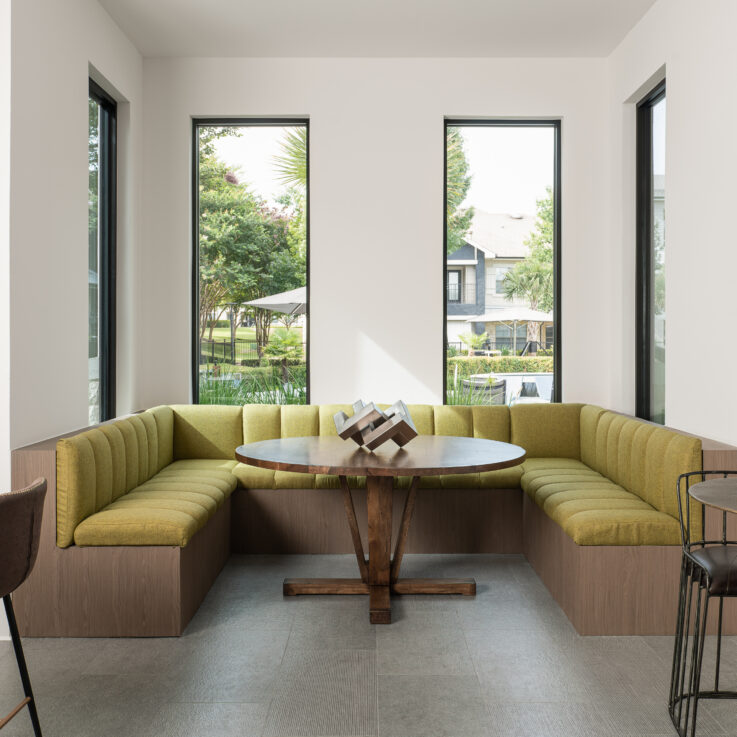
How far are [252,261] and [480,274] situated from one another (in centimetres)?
165

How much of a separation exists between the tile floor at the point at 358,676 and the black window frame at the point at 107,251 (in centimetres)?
180

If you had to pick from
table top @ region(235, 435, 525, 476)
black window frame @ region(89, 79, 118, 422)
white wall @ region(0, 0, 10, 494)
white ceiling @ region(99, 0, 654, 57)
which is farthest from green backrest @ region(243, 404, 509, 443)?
white ceiling @ region(99, 0, 654, 57)

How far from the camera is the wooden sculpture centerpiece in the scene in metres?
3.50

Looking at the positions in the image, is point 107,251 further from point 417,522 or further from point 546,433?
point 546,433

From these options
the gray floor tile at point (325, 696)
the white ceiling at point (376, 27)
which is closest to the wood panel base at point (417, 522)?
the gray floor tile at point (325, 696)

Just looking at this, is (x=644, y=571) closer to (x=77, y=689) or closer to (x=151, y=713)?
(x=151, y=713)

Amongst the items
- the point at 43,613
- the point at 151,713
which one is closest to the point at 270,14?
the point at 43,613

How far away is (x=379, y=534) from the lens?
3506 mm

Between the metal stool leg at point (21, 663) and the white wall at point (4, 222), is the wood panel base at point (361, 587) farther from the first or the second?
the metal stool leg at point (21, 663)

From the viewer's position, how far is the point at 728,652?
3.03 m

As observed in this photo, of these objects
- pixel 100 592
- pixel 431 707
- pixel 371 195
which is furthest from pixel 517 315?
pixel 100 592

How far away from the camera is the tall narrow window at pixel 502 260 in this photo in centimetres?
523

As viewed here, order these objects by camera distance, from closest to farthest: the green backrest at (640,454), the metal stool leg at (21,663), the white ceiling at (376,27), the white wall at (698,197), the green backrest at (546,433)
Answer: the metal stool leg at (21,663) → the green backrest at (640,454) → the white wall at (698,197) → the white ceiling at (376,27) → the green backrest at (546,433)

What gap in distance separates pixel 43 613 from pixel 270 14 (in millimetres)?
3544
